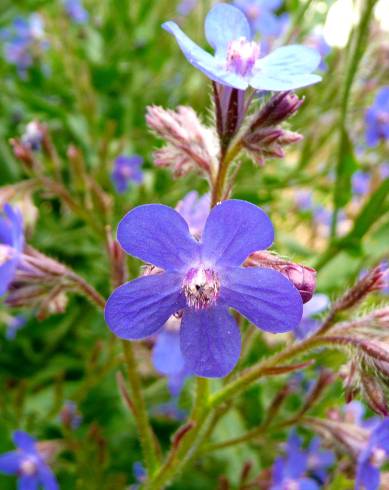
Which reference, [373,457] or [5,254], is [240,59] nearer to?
[5,254]

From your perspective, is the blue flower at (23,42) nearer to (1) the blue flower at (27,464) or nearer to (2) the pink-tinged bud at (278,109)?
(1) the blue flower at (27,464)

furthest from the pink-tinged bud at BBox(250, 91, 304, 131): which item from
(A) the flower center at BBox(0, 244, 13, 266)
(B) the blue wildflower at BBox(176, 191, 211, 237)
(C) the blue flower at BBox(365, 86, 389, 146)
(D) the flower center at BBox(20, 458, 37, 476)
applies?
(C) the blue flower at BBox(365, 86, 389, 146)

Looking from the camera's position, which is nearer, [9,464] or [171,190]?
[9,464]

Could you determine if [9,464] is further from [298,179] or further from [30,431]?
[298,179]

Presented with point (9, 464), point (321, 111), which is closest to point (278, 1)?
point (321, 111)

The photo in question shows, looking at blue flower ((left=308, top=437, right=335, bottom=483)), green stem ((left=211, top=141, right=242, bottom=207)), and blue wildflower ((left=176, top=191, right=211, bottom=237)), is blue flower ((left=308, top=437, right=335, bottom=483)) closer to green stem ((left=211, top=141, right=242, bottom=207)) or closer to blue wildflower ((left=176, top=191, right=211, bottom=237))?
blue wildflower ((left=176, top=191, right=211, bottom=237))

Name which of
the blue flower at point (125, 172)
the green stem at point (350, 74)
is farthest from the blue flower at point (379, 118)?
the blue flower at point (125, 172)
